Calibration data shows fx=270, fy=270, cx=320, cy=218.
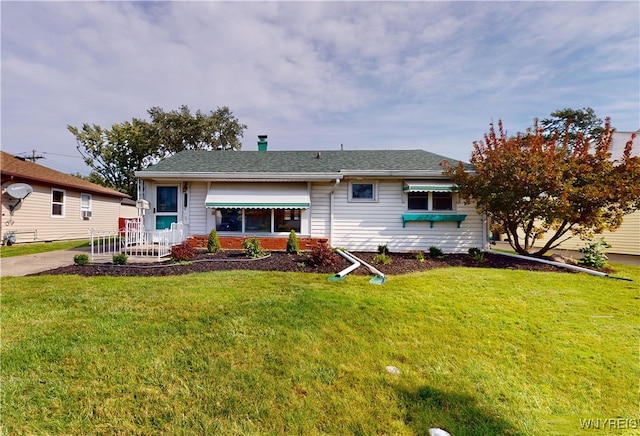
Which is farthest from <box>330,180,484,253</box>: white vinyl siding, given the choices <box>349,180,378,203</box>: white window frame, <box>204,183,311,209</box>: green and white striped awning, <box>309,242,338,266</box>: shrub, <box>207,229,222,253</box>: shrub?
<box>207,229,222,253</box>: shrub

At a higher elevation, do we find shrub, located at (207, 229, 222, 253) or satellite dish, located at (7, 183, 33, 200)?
satellite dish, located at (7, 183, 33, 200)

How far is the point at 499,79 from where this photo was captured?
12.0 m

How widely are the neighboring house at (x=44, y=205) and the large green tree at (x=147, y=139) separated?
48.8ft

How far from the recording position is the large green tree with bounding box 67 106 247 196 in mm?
33688

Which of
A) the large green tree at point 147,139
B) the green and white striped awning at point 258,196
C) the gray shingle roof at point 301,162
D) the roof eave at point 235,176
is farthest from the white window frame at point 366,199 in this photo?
the large green tree at point 147,139

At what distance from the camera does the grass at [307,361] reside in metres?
2.49

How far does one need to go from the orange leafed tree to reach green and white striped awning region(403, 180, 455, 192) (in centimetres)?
116

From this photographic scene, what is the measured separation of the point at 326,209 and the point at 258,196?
3.24m

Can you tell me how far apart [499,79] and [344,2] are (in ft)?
25.6

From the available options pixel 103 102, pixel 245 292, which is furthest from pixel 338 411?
pixel 103 102

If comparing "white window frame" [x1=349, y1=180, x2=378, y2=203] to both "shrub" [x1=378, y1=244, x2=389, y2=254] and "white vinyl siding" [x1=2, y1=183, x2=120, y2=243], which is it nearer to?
"shrub" [x1=378, y1=244, x2=389, y2=254]

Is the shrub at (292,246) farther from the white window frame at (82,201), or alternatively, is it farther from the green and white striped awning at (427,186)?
the white window frame at (82,201)

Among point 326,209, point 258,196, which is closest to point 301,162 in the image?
point 326,209

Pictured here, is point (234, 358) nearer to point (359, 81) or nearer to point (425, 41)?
point (425, 41)
